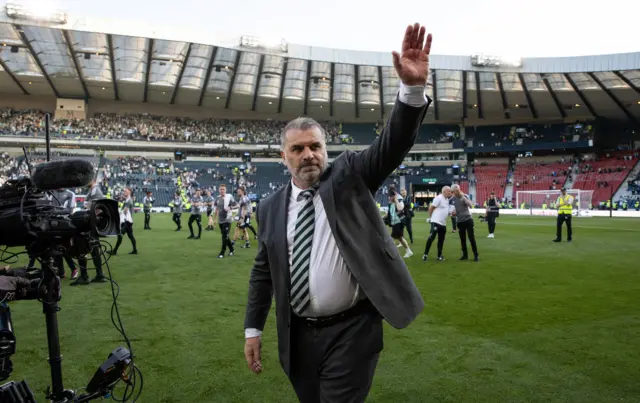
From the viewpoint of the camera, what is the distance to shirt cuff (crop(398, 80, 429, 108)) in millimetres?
1848

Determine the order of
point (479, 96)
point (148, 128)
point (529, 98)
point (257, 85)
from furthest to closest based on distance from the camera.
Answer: point (148, 128), point (479, 96), point (257, 85), point (529, 98)

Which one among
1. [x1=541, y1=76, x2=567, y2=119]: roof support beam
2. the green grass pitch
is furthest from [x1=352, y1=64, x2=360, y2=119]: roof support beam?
the green grass pitch

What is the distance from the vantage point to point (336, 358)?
208 cm

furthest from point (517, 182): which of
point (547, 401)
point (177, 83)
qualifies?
point (547, 401)

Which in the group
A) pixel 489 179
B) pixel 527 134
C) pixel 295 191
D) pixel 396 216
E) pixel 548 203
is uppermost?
pixel 527 134

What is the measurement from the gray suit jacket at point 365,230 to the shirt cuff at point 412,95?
2cm

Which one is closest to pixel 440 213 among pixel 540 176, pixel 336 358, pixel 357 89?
pixel 336 358

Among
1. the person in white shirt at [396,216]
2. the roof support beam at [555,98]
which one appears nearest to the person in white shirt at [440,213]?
the person in white shirt at [396,216]

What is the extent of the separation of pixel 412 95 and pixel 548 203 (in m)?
40.3

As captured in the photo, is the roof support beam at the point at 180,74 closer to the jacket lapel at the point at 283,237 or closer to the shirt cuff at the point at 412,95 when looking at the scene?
the jacket lapel at the point at 283,237

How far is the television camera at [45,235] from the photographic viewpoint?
2.49 meters

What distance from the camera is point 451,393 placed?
11.6 feet

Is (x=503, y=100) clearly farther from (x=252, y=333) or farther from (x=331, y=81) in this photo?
(x=252, y=333)

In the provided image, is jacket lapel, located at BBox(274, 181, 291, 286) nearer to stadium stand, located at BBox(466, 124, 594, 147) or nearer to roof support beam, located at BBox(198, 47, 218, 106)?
roof support beam, located at BBox(198, 47, 218, 106)
